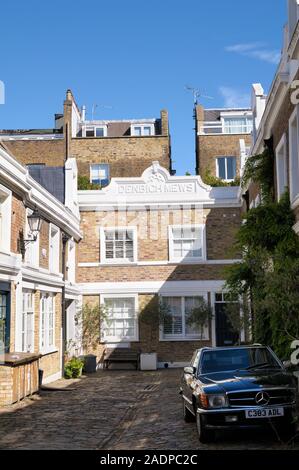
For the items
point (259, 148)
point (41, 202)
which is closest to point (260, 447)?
point (259, 148)

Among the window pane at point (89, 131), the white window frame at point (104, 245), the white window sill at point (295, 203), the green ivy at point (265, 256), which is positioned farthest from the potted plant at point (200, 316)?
the window pane at point (89, 131)

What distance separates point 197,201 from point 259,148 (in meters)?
9.09

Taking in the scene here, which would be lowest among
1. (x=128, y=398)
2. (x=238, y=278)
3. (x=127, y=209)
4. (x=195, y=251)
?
(x=128, y=398)

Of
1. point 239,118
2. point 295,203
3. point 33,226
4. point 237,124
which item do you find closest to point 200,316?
point 33,226

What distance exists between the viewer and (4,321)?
16.0 meters

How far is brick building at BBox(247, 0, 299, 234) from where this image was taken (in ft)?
41.7

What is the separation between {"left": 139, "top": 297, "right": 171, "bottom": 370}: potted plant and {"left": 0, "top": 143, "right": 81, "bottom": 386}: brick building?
299 centimetres

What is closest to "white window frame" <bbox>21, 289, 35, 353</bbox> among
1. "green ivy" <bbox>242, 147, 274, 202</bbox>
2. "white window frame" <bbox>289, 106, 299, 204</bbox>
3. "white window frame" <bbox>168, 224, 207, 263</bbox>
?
"green ivy" <bbox>242, 147, 274, 202</bbox>

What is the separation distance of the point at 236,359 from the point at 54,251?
1205 cm

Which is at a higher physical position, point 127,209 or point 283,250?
point 127,209

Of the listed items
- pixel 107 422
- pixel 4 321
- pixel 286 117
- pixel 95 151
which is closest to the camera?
pixel 107 422

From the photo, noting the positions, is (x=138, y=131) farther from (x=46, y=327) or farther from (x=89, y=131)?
(x=46, y=327)
